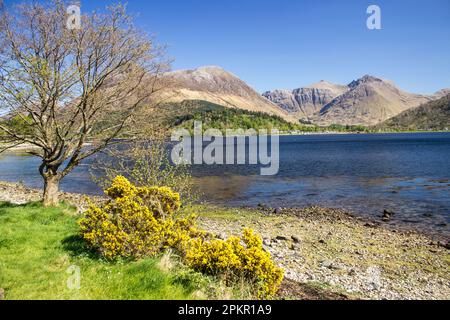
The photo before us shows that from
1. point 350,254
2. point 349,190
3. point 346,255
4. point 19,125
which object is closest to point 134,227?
point 19,125

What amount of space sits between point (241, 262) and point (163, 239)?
329 cm

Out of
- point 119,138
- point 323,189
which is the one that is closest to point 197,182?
Result: point 323,189

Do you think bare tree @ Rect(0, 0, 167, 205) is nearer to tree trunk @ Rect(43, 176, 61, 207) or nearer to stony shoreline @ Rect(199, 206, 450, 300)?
tree trunk @ Rect(43, 176, 61, 207)

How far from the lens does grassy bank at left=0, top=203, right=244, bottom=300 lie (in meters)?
9.30

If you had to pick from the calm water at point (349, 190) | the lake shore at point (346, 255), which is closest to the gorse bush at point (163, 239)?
the lake shore at point (346, 255)

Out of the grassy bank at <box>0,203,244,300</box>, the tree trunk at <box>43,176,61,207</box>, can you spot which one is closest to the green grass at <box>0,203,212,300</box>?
the grassy bank at <box>0,203,244,300</box>

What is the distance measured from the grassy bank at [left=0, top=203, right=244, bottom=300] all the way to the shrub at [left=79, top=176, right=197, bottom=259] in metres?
0.62

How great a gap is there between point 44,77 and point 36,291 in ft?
37.5

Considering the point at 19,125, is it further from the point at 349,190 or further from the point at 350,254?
the point at 349,190

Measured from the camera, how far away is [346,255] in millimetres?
20000
